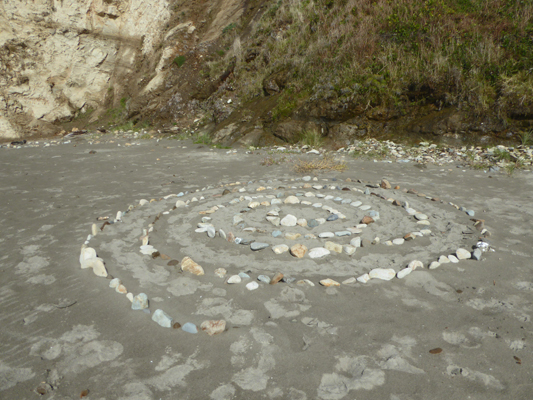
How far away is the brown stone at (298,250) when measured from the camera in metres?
3.42

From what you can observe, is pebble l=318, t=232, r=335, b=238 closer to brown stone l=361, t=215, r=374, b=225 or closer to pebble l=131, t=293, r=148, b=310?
brown stone l=361, t=215, r=374, b=225

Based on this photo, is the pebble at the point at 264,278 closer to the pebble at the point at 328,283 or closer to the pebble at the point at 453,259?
the pebble at the point at 328,283

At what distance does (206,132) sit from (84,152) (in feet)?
12.9

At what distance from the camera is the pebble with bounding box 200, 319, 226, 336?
91.6 inches

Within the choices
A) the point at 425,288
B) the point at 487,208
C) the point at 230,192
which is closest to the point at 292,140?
the point at 230,192

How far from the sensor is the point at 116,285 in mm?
2945

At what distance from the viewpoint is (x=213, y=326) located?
2354 mm

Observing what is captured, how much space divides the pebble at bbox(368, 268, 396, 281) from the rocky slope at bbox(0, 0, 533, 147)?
668 centimetres

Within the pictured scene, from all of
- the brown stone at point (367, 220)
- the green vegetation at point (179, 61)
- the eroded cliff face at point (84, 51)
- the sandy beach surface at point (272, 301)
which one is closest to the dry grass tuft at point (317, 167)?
the sandy beach surface at point (272, 301)

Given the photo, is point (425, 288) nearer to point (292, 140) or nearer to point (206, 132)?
point (292, 140)

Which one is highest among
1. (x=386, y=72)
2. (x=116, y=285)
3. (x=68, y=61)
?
(x=68, y=61)

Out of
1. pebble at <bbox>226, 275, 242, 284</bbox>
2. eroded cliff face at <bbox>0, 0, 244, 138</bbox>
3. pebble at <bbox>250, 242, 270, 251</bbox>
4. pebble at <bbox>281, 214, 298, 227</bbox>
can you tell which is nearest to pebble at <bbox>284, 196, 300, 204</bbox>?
pebble at <bbox>281, 214, 298, 227</bbox>

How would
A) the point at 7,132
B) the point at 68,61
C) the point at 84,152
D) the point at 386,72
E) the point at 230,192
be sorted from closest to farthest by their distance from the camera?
the point at 230,192 → the point at 386,72 → the point at 84,152 → the point at 7,132 → the point at 68,61

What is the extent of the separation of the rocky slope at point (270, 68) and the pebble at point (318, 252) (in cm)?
654
